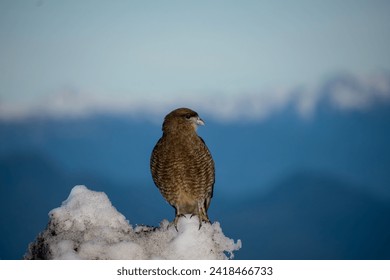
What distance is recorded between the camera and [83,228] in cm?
374

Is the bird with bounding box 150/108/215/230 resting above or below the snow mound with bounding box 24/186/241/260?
above

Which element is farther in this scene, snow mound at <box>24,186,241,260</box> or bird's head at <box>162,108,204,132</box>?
bird's head at <box>162,108,204,132</box>

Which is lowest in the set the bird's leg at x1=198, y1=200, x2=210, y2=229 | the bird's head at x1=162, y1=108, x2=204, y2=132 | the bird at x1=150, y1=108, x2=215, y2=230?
the bird's leg at x1=198, y1=200, x2=210, y2=229

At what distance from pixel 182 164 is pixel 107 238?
3.48 ft

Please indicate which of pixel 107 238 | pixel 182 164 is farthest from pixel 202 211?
pixel 107 238

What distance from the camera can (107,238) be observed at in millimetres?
3699

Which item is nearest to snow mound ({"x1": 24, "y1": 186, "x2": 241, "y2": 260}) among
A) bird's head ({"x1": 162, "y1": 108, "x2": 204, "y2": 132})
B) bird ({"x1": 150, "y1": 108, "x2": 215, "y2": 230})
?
bird ({"x1": 150, "y1": 108, "x2": 215, "y2": 230})

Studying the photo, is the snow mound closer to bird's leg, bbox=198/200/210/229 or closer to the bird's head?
bird's leg, bbox=198/200/210/229

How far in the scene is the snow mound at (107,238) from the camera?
357cm

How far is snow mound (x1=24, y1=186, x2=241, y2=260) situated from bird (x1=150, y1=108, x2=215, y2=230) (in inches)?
16.0

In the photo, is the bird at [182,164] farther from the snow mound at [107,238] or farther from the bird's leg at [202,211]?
the snow mound at [107,238]

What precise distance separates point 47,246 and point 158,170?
51.6 inches

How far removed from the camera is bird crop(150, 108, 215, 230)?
4.40m
